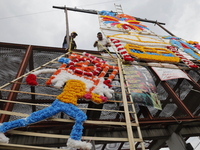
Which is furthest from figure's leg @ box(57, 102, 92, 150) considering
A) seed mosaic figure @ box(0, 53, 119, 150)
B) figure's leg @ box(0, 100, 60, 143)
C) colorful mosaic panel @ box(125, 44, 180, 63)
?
colorful mosaic panel @ box(125, 44, 180, 63)

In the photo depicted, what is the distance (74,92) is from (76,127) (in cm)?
65

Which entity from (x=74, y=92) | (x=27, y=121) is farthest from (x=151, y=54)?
(x=27, y=121)

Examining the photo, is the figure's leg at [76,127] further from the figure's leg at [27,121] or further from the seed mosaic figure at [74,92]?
the figure's leg at [27,121]

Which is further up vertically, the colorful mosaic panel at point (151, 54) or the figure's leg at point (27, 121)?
the colorful mosaic panel at point (151, 54)

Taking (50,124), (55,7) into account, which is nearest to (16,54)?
(50,124)

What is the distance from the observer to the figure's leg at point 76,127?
1726 mm

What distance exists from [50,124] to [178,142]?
129 inches

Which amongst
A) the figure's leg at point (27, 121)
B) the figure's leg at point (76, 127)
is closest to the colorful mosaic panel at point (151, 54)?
the figure's leg at point (76, 127)

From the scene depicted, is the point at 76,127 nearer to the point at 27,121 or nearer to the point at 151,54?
the point at 27,121

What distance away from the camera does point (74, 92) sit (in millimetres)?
2375

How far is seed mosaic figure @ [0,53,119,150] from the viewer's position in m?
1.79

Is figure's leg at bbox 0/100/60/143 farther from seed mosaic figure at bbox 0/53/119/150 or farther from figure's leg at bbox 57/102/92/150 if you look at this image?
figure's leg at bbox 57/102/92/150

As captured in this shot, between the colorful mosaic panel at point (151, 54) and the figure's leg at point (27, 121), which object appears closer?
the figure's leg at point (27, 121)

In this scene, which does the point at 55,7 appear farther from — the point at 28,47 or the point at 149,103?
the point at 149,103
